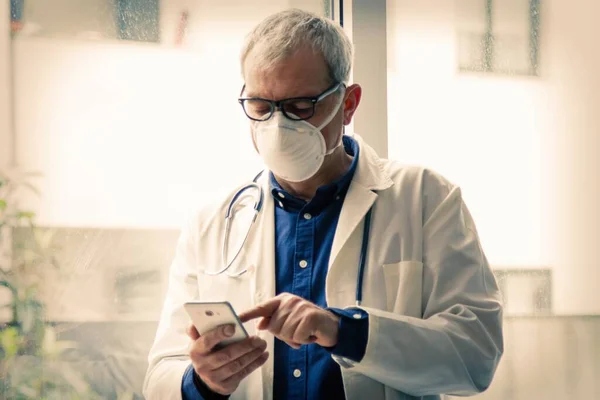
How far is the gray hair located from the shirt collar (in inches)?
8.9

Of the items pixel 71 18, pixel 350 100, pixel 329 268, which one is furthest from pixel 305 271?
pixel 71 18

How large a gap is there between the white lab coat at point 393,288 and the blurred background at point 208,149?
390 mm

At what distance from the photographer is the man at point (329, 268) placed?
159 cm

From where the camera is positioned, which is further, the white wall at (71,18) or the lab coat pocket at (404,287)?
the white wall at (71,18)

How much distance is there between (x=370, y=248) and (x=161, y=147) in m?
0.79

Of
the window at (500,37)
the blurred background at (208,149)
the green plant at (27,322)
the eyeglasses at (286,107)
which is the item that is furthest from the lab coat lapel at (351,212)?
the green plant at (27,322)

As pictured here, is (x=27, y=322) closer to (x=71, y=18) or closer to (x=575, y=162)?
(x=71, y=18)

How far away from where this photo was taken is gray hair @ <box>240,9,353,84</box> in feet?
5.81

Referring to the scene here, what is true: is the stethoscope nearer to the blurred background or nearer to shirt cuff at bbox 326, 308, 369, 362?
shirt cuff at bbox 326, 308, 369, 362

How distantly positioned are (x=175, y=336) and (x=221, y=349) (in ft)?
1.09

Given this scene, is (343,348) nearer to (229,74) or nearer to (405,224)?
(405,224)

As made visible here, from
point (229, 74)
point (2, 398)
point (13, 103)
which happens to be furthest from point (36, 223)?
point (229, 74)

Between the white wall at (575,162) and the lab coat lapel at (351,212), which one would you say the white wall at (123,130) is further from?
the white wall at (575,162)

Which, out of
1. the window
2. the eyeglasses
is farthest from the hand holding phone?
the window
